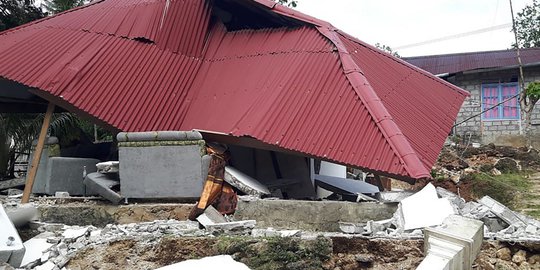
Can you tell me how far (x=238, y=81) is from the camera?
7.63 metres

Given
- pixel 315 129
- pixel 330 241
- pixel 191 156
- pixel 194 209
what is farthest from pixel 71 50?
pixel 330 241

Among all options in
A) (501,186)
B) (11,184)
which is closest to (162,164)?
(11,184)

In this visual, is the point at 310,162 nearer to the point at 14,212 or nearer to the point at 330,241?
the point at 330,241

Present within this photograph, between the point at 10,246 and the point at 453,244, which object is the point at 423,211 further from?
the point at 10,246

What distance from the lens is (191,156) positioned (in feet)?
20.5

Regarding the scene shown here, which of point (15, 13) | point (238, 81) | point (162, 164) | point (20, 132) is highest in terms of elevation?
point (15, 13)

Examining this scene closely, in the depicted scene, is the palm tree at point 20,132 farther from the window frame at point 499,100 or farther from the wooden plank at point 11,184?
the window frame at point 499,100

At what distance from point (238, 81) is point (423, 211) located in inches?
149

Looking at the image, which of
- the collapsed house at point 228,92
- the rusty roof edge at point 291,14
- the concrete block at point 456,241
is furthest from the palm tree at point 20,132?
the concrete block at point 456,241

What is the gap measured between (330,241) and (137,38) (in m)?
5.31

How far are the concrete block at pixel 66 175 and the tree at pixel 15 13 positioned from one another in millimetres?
9241

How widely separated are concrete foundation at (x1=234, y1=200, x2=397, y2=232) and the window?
1394 cm

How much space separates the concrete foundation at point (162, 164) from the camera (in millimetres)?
6230

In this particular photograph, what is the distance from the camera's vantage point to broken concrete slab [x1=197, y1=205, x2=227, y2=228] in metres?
5.42
